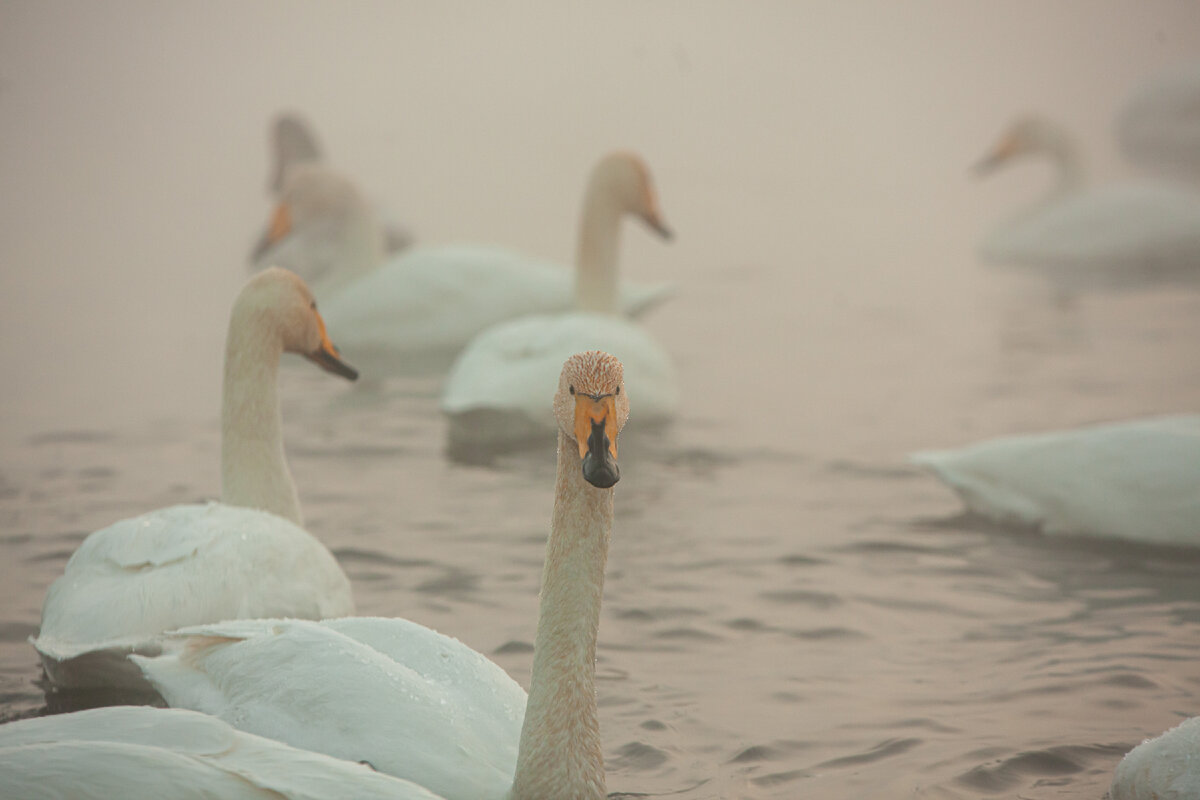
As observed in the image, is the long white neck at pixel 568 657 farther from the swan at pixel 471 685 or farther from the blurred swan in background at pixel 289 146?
the blurred swan in background at pixel 289 146

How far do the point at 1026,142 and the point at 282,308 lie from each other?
36.7 feet

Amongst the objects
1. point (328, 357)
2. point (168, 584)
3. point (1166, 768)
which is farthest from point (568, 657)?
point (328, 357)

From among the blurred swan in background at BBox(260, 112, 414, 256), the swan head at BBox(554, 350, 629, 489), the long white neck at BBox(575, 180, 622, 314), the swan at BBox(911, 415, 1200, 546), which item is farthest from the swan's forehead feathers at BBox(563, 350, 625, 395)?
the blurred swan in background at BBox(260, 112, 414, 256)

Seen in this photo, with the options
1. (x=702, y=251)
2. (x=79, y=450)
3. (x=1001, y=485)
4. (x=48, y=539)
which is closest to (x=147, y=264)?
(x=702, y=251)

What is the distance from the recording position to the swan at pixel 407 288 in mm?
9664

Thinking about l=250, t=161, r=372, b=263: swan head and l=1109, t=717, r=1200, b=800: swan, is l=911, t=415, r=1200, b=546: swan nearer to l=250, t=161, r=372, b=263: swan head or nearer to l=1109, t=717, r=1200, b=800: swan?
l=1109, t=717, r=1200, b=800: swan

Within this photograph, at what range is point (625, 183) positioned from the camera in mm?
8750

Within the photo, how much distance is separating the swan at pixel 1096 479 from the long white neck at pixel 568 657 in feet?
9.89

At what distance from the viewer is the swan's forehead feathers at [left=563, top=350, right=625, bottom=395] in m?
3.24

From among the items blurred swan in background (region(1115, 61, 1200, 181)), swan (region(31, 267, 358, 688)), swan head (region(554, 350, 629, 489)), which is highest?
blurred swan in background (region(1115, 61, 1200, 181))

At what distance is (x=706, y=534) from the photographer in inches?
246

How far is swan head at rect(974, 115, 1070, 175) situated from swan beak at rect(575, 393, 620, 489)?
12415mm

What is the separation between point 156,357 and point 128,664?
6.04 m

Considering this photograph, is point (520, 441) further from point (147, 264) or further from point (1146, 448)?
point (147, 264)
